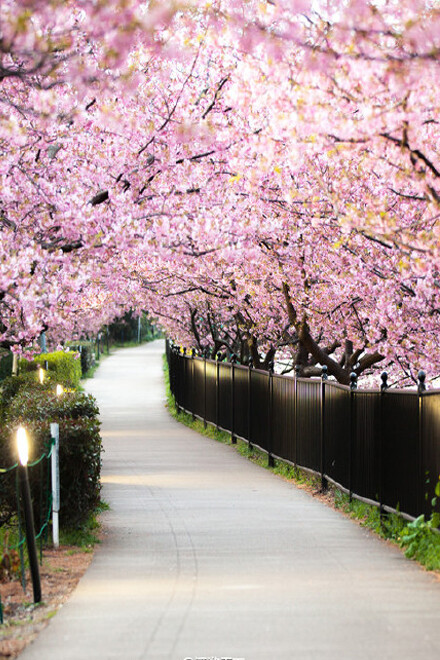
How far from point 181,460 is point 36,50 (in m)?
13.8

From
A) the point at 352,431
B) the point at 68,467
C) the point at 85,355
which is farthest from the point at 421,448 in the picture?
the point at 85,355

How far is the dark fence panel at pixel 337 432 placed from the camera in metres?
13.3

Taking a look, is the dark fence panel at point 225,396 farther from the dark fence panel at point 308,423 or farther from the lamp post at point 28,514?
the lamp post at point 28,514

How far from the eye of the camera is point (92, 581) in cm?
885

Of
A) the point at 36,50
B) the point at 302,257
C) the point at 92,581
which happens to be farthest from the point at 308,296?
the point at 36,50

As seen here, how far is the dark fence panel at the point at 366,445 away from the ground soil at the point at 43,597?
11.3 feet

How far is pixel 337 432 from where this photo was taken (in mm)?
13867

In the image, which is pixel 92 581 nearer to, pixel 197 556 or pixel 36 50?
pixel 197 556

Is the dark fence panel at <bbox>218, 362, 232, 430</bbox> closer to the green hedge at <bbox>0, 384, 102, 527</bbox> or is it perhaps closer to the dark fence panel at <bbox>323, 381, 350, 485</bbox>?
the dark fence panel at <bbox>323, 381, 350, 485</bbox>

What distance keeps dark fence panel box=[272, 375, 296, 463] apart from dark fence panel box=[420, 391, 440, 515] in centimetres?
668

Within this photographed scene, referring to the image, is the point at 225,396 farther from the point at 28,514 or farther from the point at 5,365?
the point at 5,365

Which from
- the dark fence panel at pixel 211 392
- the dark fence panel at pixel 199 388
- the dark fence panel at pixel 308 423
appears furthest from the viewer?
Result: the dark fence panel at pixel 199 388

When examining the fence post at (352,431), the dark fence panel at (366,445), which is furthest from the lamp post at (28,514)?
the fence post at (352,431)

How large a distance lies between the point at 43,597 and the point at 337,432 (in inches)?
248
